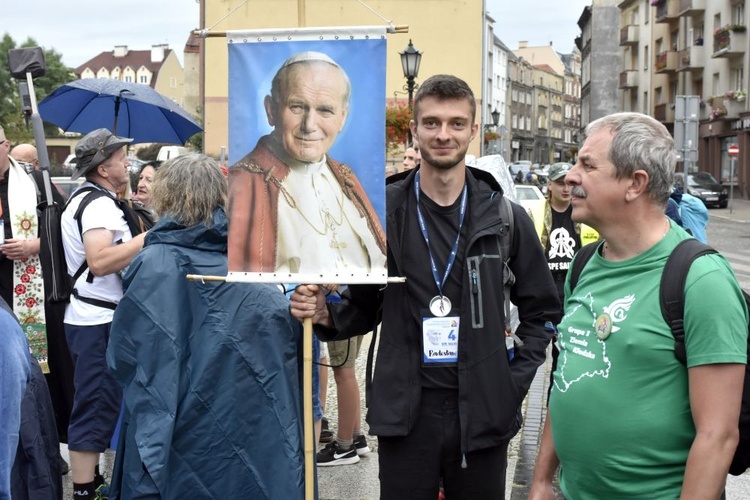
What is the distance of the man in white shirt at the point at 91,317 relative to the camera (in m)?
4.83

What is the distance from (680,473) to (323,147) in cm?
166

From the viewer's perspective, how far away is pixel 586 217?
259 centimetres

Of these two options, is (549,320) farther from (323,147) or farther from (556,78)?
(556,78)

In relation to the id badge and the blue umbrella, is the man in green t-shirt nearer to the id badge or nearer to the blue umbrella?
the id badge

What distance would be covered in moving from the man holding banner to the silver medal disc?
0.37 m

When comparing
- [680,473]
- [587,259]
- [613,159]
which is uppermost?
[613,159]

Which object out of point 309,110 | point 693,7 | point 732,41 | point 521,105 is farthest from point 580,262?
point 521,105

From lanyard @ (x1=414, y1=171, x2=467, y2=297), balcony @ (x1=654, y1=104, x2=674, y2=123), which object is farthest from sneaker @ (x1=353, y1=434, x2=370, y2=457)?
balcony @ (x1=654, y1=104, x2=674, y2=123)

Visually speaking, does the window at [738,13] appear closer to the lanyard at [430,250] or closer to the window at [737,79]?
the window at [737,79]

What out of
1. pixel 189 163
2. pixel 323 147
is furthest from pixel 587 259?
pixel 189 163

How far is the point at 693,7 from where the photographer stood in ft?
160

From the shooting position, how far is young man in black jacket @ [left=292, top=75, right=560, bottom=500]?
3.17 metres

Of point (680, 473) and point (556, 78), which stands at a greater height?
point (556, 78)

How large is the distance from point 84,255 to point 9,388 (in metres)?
2.45
